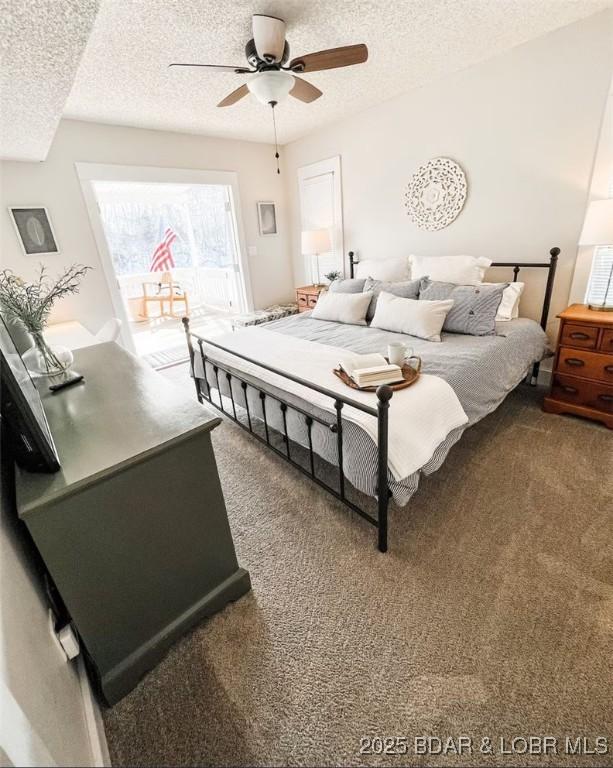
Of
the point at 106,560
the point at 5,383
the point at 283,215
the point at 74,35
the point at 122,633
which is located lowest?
the point at 122,633

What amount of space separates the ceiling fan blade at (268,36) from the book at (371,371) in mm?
1926

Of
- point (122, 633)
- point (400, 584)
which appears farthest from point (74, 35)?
point (400, 584)

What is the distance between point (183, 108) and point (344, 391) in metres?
3.25

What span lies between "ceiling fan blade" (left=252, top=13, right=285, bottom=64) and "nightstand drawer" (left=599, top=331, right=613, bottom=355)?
8.96 ft

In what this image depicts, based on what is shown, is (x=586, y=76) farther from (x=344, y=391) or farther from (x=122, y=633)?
(x=122, y=633)

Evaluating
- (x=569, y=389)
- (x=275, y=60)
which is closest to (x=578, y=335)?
(x=569, y=389)

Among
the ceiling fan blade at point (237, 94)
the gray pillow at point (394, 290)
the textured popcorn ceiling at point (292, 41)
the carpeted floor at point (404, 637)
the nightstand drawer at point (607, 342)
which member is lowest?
the carpeted floor at point (404, 637)

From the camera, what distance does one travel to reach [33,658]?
79 cm

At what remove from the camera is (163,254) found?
7.75m

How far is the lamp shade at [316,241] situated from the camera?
4.24m

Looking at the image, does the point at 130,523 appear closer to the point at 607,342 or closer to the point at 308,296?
the point at 607,342

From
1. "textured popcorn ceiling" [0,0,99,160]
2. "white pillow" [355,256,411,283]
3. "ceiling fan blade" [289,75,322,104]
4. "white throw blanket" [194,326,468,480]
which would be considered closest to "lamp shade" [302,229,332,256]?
"white pillow" [355,256,411,283]

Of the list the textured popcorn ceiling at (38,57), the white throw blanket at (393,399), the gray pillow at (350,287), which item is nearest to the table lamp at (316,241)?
the gray pillow at (350,287)

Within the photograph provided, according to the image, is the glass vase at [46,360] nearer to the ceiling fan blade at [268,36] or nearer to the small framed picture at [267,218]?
the ceiling fan blade at [268,36]
